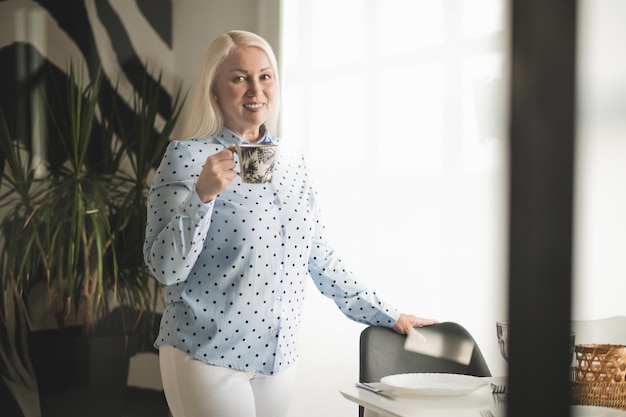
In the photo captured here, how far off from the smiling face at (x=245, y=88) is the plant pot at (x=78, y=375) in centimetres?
216

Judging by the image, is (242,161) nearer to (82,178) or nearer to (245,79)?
(245,79)

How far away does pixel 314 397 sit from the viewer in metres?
3.57

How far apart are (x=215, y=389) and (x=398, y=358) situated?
58 cm

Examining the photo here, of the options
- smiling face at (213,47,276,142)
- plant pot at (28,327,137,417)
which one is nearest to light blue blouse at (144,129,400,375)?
smiling face at (213,47,276,142)

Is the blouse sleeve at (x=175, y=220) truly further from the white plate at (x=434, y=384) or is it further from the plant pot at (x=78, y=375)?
the plant pot at (x=78, y=375)

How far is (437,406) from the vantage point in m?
1.71

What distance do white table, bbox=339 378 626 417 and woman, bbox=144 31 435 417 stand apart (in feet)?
0.81

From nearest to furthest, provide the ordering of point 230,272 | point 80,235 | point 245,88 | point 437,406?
point 437,406
point 230,272
point 245,88
point 80,235

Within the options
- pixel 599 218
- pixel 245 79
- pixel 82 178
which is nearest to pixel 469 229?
pixel 599 218

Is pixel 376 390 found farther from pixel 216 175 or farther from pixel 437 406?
pixel 216 175

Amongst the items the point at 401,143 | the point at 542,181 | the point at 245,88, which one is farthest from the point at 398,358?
the point at 542,181

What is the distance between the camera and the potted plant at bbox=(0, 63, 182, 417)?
388 cm

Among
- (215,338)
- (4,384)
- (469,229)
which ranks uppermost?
(469,229)

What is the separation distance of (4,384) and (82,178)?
3.74 ft
